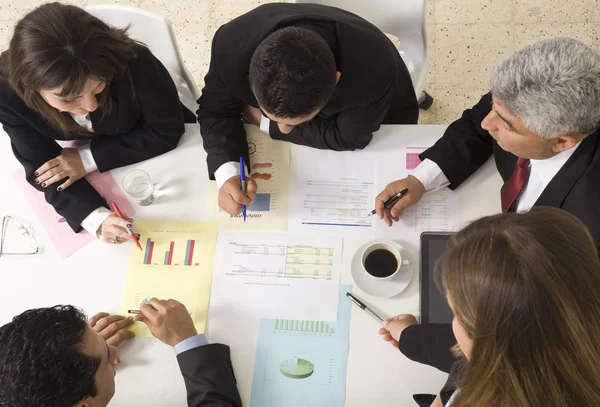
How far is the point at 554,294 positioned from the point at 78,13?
130 centimetres

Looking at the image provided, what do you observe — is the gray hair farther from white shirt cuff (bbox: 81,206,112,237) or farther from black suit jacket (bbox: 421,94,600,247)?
white shirt cuff (bbox: 81,206,112,237)

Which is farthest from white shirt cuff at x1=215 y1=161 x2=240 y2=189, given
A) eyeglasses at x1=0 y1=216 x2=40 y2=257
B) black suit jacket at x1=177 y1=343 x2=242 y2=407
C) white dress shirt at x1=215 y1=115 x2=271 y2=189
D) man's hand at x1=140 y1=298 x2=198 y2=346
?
eyeglasses at x1=0 y1=216 x2=40 y2=257

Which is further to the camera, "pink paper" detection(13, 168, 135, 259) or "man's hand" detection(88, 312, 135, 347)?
"pink paper" detection(13, 168, 135, 259)

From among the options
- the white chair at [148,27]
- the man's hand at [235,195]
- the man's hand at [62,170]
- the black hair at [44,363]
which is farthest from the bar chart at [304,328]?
the white chair at [148,27]

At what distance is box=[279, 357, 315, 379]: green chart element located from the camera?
1.32 m

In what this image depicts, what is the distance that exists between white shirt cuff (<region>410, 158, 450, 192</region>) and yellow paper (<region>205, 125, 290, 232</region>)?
1.31 ft

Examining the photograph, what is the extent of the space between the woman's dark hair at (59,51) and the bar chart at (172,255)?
0.49 metres

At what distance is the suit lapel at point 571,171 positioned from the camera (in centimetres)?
123

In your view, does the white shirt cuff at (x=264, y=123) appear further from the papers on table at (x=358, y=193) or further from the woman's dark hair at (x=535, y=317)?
the woman's dark hair at (x=535, y=317)

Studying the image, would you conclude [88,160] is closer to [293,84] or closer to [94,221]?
[94,221]

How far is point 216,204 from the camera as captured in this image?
1.54 metres

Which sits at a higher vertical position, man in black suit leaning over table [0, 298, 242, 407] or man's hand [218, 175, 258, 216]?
man's hand [218, 175, 258, 216]

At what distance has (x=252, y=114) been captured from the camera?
1643 millimetres

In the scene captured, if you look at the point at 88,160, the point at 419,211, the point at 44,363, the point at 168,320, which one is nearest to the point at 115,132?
the point at 88,160
